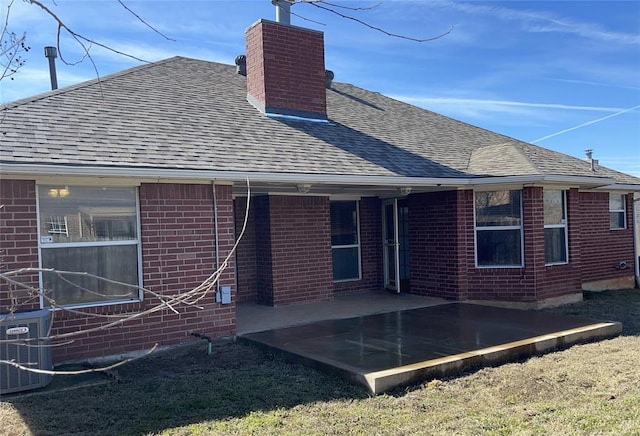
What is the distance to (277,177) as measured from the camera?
8.20 m

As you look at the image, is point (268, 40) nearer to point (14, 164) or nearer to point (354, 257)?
point (354, 257)

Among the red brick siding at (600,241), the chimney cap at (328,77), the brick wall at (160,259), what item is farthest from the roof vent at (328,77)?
the brick wall at (160,259)

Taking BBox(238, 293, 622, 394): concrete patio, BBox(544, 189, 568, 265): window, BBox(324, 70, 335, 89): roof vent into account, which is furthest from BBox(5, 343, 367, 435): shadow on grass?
BBox(324, 70, 335, 89): roof vent

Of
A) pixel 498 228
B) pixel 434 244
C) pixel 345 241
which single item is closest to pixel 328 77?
pixel 345 241

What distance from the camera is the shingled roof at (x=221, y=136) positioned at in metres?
7.29

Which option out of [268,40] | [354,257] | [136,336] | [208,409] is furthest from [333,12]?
[354,257]

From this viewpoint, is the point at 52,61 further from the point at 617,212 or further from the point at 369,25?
the point at 617,212

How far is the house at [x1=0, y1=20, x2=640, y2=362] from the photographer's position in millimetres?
6934

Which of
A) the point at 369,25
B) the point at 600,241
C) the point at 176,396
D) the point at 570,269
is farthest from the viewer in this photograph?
the point at 600,241

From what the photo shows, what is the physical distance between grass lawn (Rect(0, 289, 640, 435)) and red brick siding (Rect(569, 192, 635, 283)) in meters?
7.13

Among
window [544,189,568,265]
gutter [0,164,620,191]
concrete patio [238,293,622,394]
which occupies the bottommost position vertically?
concrete patio [238,293,622,394]

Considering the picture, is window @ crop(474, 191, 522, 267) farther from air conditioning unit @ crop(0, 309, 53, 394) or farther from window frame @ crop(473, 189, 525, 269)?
air conditioning unit @ crop(0, 309, 53, 394)

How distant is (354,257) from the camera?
1234 cm

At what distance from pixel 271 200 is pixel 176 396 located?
5411mm
